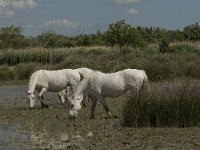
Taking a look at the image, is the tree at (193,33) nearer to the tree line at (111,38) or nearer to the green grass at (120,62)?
the tree line at (111,38)

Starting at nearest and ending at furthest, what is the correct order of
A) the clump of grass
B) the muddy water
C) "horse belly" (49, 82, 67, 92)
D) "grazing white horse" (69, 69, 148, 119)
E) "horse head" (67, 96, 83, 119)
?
the muddy water, the clump of grass, "horse head" (67, 96, 83, 119), "grazing white horse" (69, 69, 148, 119), "horse belly" (49, 82, 67, 92)

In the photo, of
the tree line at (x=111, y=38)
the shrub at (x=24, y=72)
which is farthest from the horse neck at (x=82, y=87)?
the tree line at (x=111, y=38)

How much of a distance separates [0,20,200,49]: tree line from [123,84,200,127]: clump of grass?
100 ft

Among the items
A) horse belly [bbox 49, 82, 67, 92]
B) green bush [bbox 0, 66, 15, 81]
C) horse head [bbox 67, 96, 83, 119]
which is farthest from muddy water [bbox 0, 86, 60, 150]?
green bush [bbox 0, 66, 15, 81]

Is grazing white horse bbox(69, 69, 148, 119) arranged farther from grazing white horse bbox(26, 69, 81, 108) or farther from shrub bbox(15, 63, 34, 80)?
shrub bbox(15, 63, 34, 80)

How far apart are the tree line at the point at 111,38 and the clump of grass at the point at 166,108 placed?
30.5 m

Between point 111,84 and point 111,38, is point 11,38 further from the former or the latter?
point 111,84

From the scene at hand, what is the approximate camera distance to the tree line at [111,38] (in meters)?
47.2

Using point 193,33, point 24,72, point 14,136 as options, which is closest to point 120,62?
point 24,72

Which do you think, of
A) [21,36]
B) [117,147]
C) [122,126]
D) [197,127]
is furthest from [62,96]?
[21,36]

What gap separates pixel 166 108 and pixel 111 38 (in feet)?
113

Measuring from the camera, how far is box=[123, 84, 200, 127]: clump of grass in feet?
44.0

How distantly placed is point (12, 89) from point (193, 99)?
18.0 meters

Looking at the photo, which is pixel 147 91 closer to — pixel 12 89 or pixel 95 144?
pixel 95 144
